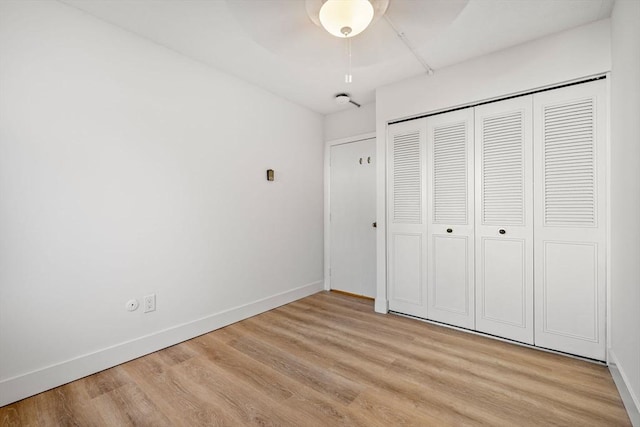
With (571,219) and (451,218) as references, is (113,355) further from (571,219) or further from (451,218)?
(571,219)

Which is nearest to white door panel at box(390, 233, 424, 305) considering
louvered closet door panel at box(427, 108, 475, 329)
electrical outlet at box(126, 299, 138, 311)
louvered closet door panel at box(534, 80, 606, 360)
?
louvered closet door panel at box(427, 108, 475, 329)

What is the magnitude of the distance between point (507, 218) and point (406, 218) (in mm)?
879

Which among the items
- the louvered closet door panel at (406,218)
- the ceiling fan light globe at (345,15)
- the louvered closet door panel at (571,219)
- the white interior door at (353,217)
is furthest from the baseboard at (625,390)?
the ceiling fan light globe at (345,15)

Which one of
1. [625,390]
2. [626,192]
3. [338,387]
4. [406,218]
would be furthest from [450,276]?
[338,387]

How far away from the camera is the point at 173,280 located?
2449 millimetres

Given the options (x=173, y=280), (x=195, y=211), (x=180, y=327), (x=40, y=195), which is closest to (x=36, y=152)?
(x=40, y=195)

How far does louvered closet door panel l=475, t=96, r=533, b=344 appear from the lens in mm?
2336

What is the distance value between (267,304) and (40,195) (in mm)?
2143

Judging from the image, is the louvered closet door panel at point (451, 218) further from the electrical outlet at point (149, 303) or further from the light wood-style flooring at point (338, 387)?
the electrical outlet at point (149, 303)

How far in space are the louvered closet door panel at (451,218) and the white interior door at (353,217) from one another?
907 millimetres

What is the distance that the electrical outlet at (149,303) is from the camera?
2271 mm

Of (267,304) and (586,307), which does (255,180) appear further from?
(586,307)

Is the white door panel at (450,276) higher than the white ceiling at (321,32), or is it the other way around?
the white ceiling at (321,32)

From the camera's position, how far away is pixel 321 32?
1.58 metres
